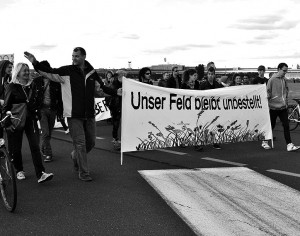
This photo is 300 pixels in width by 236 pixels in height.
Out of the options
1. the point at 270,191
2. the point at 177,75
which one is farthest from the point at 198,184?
the point at 177,75

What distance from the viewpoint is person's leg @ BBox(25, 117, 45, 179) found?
5680 millimetres

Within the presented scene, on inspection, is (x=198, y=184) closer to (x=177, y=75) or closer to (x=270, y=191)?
(x=270, y=191)

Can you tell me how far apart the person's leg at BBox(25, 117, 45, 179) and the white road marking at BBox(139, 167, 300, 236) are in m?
1.62

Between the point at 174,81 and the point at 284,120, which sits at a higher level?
the point at 174,81

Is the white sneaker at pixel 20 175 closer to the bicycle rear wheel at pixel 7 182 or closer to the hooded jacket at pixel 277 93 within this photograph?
the bicycle rear wheel at pixel 7 182

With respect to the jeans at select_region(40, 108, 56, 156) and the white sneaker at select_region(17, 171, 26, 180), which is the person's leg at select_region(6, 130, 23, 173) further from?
the jeans at select_region(40, 108, 56, 156)

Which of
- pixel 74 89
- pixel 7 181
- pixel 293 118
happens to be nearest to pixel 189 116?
pixel 74 89

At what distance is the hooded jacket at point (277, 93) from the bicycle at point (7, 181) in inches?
A: 248

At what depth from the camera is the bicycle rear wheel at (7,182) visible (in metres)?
4.38

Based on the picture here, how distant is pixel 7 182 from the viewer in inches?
179

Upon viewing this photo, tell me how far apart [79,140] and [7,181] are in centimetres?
156

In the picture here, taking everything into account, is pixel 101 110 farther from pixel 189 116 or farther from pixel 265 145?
pixel 265 145

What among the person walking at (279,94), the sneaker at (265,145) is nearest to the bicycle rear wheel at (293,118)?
the person walking at (279,94)

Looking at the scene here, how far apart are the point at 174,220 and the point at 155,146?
3190 millimetres
